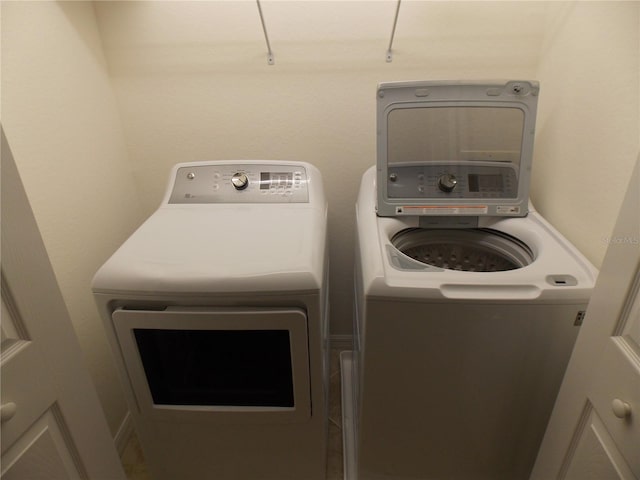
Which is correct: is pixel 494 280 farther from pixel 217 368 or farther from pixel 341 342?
pixel 341 342

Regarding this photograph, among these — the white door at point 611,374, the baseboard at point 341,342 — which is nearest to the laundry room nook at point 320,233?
the white door at point 611,374

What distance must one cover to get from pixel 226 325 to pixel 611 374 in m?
0.93

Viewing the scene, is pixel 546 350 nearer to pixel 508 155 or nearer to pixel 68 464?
pixel 508 155

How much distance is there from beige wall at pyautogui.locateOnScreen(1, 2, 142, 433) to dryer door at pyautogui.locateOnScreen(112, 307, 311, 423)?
473 mm

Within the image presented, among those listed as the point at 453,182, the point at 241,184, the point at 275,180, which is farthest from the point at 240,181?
the point at 453,182

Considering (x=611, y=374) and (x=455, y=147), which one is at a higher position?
(x=455, y=147)

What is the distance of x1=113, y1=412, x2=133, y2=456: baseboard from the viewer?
1.66m

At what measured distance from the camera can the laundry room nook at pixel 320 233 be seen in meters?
0.89

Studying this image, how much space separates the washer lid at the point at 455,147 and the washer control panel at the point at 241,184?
1.24 feet

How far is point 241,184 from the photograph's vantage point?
60.1 inches

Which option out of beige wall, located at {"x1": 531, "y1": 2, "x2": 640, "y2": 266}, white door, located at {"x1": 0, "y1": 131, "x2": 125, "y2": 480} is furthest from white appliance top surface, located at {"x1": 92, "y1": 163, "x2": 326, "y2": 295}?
beige wall, located at {"x1": 531, "y1": 2, "x2": 640, "y2": 266}

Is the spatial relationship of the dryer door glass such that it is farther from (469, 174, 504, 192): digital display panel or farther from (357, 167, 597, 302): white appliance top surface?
(469, 174, 504, 192): digital display panel

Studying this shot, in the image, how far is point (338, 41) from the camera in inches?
64.3

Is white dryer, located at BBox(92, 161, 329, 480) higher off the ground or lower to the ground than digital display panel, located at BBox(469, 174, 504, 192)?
lower
